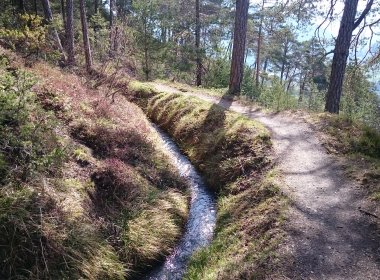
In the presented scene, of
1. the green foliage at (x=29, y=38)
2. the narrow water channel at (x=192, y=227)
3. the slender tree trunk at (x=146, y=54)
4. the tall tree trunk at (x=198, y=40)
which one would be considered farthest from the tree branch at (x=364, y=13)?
the slender tree trunk at (x=146, y=54)

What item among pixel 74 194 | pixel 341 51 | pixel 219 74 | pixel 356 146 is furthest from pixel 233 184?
pixel 219 74

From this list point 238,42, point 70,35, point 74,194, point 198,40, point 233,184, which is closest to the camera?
point 74,194

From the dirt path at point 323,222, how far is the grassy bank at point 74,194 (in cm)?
268

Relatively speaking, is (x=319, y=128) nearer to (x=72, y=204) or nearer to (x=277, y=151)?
(x=277, y=151)

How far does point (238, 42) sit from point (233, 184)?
874cm

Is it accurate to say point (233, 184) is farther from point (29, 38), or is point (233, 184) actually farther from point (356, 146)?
point (29, 38)

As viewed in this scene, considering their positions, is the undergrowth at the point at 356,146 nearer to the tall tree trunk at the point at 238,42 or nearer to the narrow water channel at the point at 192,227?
the narrow water channel at the point at 192,227

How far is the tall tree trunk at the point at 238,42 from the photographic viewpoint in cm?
1485

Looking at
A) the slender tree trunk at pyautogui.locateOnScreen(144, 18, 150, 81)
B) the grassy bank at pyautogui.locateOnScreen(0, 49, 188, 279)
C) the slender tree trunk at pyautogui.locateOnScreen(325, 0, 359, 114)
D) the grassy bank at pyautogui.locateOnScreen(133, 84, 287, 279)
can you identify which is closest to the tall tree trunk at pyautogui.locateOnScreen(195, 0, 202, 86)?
the slender tree trunk at pyautogui.locateOnScreen(144, 18, 150, 81)

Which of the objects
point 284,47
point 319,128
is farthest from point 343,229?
point 284,47

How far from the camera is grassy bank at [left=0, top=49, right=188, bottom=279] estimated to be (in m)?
5.29

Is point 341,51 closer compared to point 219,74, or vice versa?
point 341,51

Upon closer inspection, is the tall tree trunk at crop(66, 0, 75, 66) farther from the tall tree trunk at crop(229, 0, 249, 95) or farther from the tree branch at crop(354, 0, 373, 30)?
the tree branch at crop(354, 0, 373, 30)

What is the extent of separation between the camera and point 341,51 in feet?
37.6
